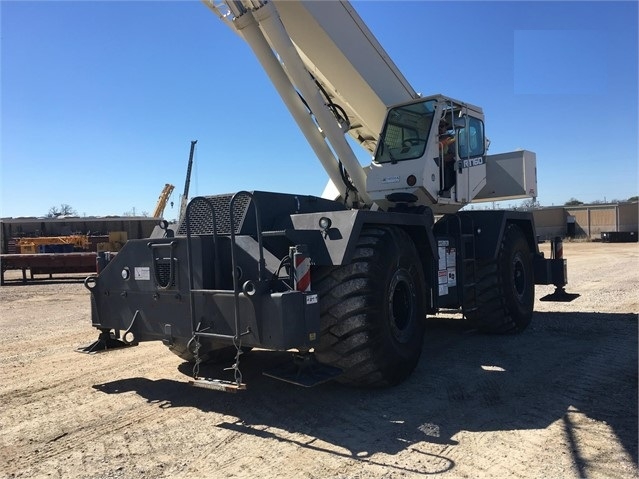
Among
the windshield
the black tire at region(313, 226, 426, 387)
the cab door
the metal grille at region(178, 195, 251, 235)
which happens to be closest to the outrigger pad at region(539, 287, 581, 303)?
the cab door

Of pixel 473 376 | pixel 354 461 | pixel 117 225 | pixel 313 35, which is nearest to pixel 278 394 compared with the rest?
pixel 354 461

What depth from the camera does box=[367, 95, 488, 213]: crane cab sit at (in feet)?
22.4

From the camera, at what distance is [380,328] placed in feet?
15.7

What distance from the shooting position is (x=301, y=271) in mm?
4250

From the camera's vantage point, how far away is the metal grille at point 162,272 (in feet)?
16.0

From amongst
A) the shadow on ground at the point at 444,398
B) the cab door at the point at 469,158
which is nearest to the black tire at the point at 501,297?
the shadow on ground at the point at 444,398

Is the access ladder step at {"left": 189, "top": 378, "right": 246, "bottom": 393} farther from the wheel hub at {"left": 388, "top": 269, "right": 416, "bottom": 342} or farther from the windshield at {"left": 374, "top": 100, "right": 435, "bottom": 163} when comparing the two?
the windshield at {"left": 374, "top": 100, "right": 435, "bottom": 163}

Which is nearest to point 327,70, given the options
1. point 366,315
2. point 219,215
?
point 219,215

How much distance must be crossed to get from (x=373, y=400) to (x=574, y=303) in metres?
7.70

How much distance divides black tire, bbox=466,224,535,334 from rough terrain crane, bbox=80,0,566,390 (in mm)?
22

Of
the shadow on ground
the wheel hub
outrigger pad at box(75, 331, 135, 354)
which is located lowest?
the shadow on ground

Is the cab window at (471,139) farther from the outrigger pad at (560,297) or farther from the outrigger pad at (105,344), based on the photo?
the outrigger pad at (105,344)

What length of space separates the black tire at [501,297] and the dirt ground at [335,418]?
46cm

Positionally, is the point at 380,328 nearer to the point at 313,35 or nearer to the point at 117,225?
the point at 313,35
